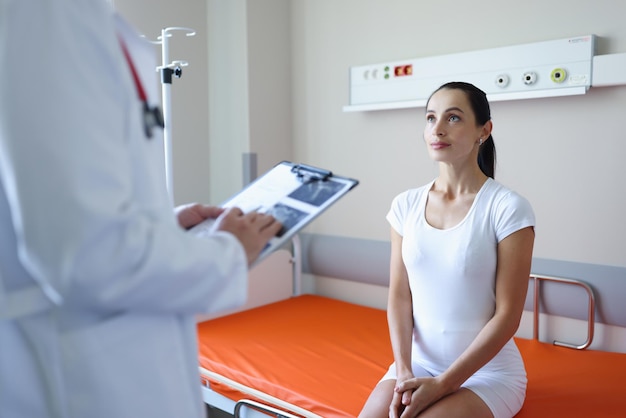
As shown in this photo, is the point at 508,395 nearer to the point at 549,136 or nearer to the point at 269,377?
the point at 269,377

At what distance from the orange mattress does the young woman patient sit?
24cm

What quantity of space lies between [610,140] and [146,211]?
243 centimetres

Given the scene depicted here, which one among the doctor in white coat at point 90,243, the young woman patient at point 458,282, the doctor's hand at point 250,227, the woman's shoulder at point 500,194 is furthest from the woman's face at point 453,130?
the doctor in white coat at point 90,243

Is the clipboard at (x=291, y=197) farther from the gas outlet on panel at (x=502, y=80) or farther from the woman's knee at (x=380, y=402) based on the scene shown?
the gas outlet on panel at (x=502, y=80)

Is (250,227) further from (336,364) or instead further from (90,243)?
(336,364)

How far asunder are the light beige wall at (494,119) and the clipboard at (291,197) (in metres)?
1.97

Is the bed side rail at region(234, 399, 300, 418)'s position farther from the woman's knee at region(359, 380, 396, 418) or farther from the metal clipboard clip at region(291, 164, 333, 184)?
the metal clipboard clip at region(291, 164, 333, 184)

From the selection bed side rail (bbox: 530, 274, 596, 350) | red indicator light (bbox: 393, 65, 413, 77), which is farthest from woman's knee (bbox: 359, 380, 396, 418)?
red indicator light (bbox: 393, 65, 413, 77)

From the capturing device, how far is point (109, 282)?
760 millimetres

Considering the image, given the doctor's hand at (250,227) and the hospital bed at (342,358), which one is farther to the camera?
the hospital bed at (342,358)

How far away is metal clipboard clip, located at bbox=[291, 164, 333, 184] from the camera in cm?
119

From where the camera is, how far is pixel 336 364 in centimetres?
256

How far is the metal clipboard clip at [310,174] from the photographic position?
3.91 feet

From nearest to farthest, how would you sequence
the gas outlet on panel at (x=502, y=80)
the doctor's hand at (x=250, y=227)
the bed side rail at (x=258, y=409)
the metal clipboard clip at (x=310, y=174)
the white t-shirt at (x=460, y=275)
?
the doctor's hand at (x=250, y=227)
the metal clipboard clip at (x=310, y=174)
the white t-shirt at (x=460, y=275)
the bed side rail at (x=258, y=409)
the gas outlet on panel at (x=502, y=80)
